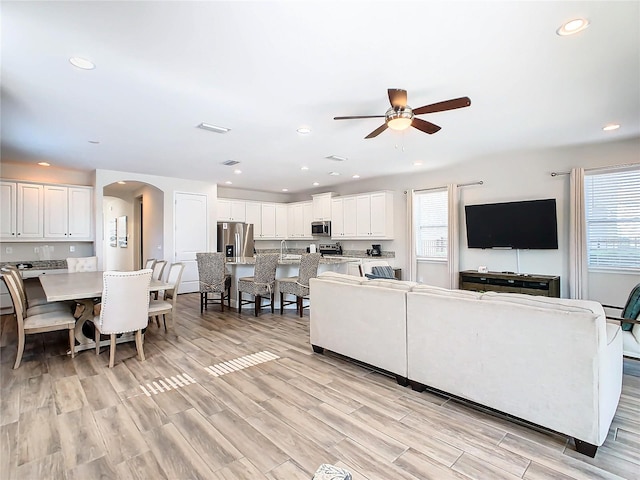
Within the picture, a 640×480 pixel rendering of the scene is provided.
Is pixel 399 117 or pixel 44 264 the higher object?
pixel 399 117

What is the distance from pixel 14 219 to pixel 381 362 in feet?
22.6

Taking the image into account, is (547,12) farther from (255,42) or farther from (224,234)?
(224,234)

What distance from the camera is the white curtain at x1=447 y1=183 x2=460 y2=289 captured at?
20.3 ft

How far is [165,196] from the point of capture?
732 cm

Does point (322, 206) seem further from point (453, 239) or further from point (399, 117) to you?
point (399, 117)

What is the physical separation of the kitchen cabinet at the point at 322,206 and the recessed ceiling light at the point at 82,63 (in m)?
6.17

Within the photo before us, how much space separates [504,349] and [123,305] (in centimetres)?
354

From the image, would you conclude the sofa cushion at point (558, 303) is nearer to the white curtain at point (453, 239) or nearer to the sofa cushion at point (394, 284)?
the sofa cushion at point (394, 284)

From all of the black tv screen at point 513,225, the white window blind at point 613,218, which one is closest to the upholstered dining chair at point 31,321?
the black tv screen at point 513,225

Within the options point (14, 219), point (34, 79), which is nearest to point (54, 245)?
point (14, 219)

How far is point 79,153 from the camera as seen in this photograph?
208 inches

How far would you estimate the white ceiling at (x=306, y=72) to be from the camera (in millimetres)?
2068

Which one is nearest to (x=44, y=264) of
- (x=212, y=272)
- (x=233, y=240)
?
(x=212, y=272)

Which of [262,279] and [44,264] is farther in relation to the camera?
[44,264]
